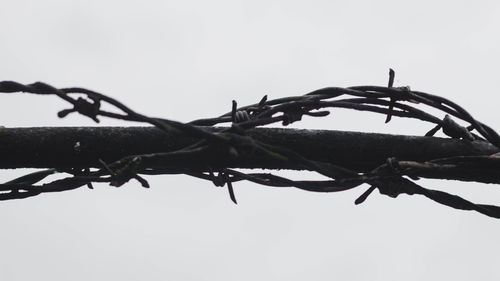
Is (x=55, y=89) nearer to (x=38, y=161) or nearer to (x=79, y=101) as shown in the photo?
(x=79, y=101)

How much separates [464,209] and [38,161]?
5.84 ft

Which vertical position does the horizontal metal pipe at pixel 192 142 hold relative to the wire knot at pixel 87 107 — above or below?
below

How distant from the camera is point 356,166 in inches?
100

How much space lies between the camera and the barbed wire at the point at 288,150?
213 centimetres

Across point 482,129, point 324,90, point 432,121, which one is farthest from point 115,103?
point 482,129

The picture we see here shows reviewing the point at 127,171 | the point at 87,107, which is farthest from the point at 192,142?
the point at 87,107

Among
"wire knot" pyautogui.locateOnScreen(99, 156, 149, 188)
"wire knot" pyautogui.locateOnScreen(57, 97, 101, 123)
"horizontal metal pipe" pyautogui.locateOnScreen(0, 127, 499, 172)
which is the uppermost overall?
"wire knot" pyautogui.locateOnScreen(57, 97, 101, 123)

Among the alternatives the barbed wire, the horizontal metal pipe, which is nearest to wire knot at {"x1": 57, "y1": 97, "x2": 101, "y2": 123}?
the barbed wire

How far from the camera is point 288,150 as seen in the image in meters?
2.15

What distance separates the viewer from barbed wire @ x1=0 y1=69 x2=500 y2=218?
2.13m

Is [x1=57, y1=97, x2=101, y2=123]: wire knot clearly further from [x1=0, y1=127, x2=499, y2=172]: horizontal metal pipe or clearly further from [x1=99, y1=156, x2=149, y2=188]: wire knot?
[x1=0, y1=127, x2=499, y2=172]: horizontal metal pipe

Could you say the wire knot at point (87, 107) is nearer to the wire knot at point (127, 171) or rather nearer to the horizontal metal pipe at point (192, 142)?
the wire knot at point (127, 171)

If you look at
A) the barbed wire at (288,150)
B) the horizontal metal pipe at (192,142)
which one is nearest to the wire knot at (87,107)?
the barbed wire at (288,150)

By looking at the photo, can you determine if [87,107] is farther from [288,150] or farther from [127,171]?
[288,150]
